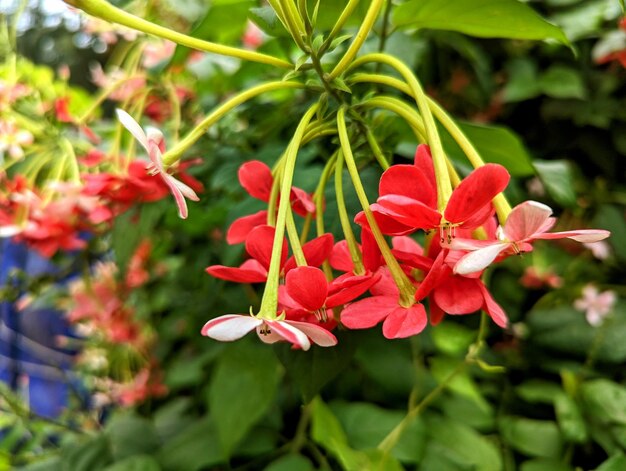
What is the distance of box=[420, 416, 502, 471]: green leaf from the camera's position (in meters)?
0.58

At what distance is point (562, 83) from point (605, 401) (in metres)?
0.47

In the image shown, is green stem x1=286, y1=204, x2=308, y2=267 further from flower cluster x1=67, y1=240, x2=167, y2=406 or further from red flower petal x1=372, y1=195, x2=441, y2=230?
→ flower cluster x1=67, y1=240, x2=167, y2=406

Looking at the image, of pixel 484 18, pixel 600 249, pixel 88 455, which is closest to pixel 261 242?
pixel 484 18

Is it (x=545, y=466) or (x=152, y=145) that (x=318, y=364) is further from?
(x=545, y=466)

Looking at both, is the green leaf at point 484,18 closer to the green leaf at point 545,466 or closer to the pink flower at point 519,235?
the pink flower at point 519,235

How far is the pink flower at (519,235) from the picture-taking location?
238 millimetres

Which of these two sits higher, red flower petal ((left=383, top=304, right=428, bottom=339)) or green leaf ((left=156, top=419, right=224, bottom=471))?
red flower petal ((left=383, top=304, right=428, bottom=339))

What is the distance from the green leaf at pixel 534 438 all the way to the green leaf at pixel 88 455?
517 millimetres

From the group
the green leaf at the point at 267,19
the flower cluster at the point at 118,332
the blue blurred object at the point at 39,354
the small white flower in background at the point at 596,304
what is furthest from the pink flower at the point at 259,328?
the blue blurred object at the point at 39,354

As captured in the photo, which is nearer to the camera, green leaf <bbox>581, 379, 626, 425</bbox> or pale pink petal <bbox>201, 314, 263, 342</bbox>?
pale pink petal <bbox>201, 314, 263, 342</bbox>

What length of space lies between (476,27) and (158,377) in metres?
0.86

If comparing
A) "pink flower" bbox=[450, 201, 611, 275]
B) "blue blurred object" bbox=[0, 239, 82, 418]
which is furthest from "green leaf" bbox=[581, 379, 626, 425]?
"blue blurred object" bbox=[0, 239, 82, 418]

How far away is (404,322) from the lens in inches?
10.5

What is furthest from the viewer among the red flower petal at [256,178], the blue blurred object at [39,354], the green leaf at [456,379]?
the blue blurred object at [39,354]
